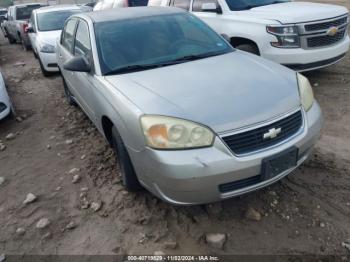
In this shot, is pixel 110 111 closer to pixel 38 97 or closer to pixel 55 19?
pixel 38 97

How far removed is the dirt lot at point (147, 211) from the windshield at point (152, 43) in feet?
3.97

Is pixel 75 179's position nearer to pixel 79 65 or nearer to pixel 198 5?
pixel 79 65

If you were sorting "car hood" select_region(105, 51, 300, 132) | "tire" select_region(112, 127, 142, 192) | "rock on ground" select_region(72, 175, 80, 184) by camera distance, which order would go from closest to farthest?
"car hood" select_region(105, 51, 300, 132), "tire" select_region(112, 127, 142, 192), "rock on ground" select_region(72, 175, 80, 184)

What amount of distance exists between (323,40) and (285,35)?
65 centimetres

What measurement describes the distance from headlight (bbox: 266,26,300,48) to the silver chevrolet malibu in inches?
68.6

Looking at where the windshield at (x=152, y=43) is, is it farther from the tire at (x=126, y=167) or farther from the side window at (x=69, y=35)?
the side window at (x=69, y=35)

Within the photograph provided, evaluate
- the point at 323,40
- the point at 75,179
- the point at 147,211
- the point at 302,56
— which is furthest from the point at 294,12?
the point at 75,179

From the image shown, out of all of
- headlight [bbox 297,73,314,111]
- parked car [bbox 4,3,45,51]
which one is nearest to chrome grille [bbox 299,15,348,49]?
headlight [bbox 297,73,314,111]

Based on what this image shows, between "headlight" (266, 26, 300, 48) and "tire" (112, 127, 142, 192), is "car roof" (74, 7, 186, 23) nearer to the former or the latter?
"tire" (112, 127, 142, 192)

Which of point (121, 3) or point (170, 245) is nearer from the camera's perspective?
point (170, 245)

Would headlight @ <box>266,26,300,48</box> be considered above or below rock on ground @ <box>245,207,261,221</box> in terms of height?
above

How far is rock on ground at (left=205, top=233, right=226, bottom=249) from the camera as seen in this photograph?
2523 millimetres

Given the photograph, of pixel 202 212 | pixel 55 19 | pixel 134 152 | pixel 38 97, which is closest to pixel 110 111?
pixel 134 152

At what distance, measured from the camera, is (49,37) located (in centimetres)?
770
